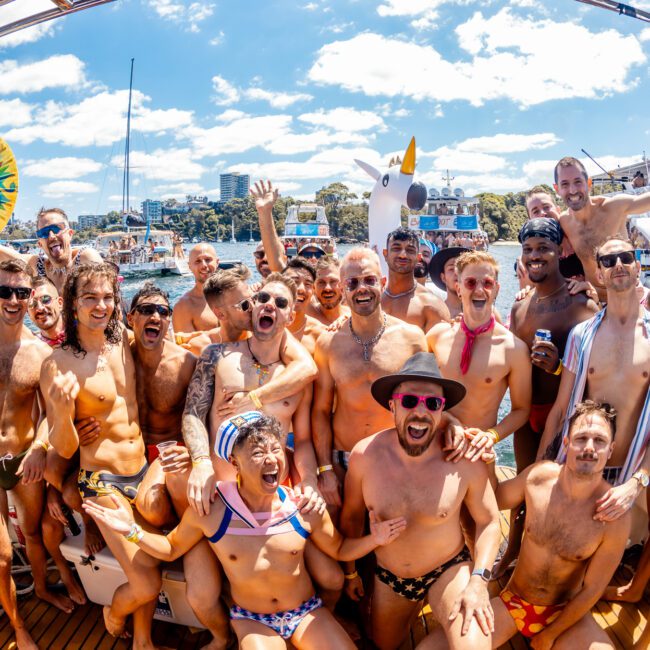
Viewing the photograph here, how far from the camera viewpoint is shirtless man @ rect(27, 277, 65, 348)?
13.3ft

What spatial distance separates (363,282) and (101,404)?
1.75 m

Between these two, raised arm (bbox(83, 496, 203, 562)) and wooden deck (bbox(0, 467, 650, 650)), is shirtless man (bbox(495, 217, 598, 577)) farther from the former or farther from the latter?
raised arm (bbox(83, 496, 203, 562))

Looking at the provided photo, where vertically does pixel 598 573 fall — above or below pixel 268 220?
below

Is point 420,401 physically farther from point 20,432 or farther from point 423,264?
point 423,264

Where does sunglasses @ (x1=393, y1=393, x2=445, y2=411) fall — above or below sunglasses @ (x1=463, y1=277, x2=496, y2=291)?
below

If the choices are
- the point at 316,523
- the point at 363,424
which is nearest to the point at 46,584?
the point at 316,523

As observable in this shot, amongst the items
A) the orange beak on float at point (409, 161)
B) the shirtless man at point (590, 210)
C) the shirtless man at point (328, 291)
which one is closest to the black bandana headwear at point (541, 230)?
the shirtless man at point (590, 210)

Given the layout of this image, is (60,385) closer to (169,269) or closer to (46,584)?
(46,584)

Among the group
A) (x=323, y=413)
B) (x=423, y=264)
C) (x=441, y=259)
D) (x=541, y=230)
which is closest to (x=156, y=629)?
(x=323, y=413)

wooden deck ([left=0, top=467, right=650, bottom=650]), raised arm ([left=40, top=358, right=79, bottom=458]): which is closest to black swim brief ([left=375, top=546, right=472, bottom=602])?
wooden deck ([left=0, top=467, right=650, bottom=650])

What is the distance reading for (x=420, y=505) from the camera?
8.90 ft

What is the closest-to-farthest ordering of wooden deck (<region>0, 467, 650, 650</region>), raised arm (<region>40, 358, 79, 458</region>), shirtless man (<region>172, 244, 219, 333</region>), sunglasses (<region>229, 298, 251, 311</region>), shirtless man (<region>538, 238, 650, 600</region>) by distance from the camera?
raised arm (<region>40, 358, 79, 458</region>) < shirtless man (<region>538, 238, 650, 600</region>) < wooden deck (<region>0, 467, 650, 650</region>) < sunglasses (<region>229, 298, 251, 311</region>) < shirtless man (<region>172, 244, 219, 333</region>)

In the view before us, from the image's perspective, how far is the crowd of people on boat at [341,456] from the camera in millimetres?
2643

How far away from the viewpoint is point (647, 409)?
296 cm
